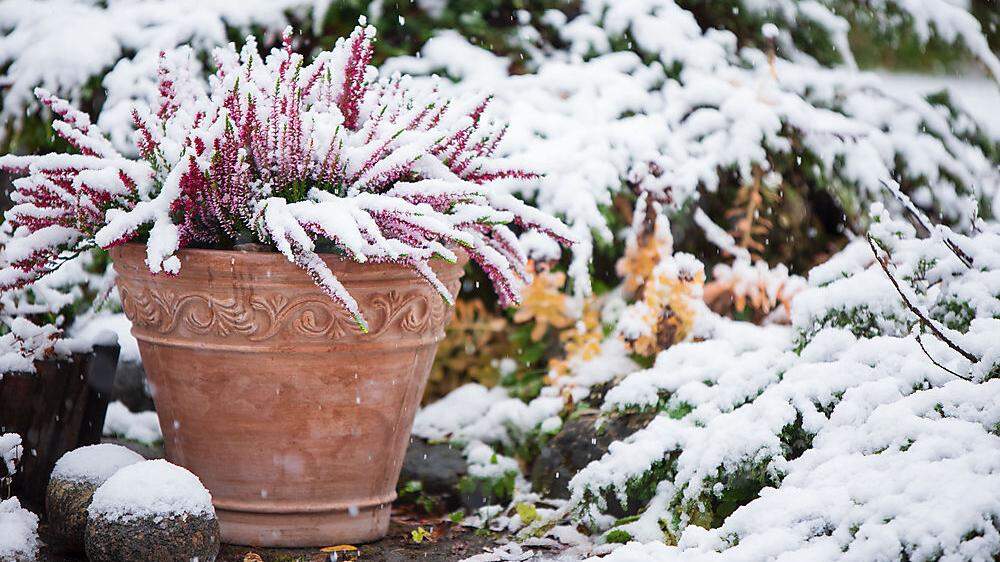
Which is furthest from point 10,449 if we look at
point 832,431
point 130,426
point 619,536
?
point 832,431

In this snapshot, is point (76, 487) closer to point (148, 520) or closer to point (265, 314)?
point (148, 520)

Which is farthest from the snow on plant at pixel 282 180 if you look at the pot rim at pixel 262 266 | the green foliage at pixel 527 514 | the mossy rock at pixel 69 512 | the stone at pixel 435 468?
the stone at pixel 435 468

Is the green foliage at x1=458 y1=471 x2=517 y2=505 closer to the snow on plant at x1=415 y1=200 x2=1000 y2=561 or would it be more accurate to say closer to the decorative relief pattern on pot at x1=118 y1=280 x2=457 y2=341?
the snow on plant at x1=415 y1=200 x2=1000 y2=561

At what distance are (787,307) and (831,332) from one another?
0.97 metres

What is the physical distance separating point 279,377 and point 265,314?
143 mm

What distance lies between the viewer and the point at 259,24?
11.3 feet

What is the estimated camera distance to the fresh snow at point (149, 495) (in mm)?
1814

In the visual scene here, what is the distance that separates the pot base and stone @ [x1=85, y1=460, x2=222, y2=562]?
0.29 metres

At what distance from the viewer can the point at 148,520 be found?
5.95 feet

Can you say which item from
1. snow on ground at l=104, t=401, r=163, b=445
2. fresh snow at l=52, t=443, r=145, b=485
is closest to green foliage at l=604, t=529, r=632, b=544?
fresh snow at l=52, t=443, r=145, b=485

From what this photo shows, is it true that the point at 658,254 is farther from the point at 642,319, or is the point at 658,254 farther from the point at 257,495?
the point at 257,495

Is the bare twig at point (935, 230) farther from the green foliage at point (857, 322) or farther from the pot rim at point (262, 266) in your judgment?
the pot rim at point (262, 266)

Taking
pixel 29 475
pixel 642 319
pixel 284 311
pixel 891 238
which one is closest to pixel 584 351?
pixel 642 319

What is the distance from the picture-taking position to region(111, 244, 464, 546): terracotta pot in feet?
6.72
